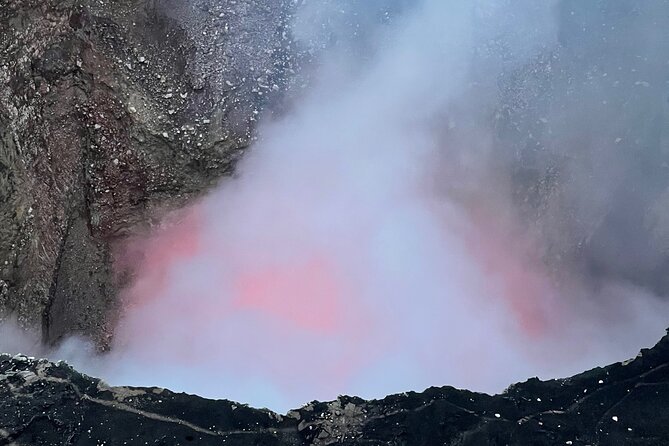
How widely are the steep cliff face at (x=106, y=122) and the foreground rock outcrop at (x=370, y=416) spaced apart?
2.80 m

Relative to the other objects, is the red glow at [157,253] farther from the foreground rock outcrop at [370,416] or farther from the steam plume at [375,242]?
the foreground rock outcrop at [370,416]

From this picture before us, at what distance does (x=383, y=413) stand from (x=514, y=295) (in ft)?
10.6

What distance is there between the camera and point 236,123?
6828 millimetres

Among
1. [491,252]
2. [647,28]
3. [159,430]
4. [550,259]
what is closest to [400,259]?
[491,252]

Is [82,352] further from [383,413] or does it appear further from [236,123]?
[383,413]

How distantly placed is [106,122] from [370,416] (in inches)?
172

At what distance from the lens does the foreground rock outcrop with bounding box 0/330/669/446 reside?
134 inches

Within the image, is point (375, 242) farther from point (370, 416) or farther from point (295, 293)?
point (370, 416)

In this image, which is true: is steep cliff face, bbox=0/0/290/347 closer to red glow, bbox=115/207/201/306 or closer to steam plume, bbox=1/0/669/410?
red glow, bbox=115/207/201/306

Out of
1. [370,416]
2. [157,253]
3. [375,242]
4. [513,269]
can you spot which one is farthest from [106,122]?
[370,416]

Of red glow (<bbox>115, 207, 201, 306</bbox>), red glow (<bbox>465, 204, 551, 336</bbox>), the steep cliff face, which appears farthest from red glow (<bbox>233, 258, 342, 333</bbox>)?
red glow (<bbox>465, 204, 551, 336</bbox>)

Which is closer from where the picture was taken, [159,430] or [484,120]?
[159,430]

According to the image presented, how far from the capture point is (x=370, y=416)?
11.5ft

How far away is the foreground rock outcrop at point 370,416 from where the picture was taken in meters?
3.39
